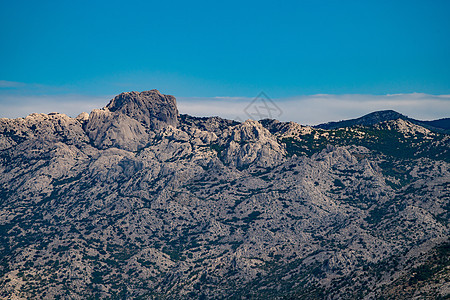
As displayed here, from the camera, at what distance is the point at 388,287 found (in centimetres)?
19175

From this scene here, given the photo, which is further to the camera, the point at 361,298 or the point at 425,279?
the point at 361,298

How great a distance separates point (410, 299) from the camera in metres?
176

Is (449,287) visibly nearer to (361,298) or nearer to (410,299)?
(410,299)

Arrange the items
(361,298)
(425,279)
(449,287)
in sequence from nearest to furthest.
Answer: (449,287)
(425,279)
(361,298)

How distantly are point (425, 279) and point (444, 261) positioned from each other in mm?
11436

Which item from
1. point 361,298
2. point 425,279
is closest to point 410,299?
point 425,279

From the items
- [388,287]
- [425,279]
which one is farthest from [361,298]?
[425,279]

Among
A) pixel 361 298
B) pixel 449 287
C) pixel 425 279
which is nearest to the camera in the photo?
pixel 449 287

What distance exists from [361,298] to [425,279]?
67.5 ft

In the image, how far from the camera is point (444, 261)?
190875 mm

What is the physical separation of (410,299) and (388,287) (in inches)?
629

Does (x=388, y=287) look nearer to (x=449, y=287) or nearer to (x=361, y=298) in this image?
(x=361, y=298)

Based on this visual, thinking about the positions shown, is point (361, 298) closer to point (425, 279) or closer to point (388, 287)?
point (388, 287)

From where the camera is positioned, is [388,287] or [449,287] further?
[388,287]
